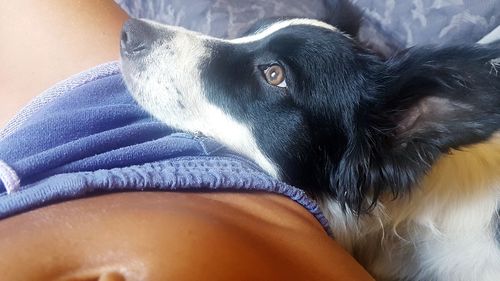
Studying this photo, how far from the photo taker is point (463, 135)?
82 cm

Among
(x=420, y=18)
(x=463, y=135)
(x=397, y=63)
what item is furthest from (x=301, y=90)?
(x=420, y=18)

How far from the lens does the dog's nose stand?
1.07 m

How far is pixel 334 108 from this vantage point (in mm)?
1004

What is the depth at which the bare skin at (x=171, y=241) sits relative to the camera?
490 millimetres

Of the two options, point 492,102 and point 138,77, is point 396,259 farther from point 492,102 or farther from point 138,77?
point 138,77

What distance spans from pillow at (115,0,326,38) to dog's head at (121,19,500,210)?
30 centimetres

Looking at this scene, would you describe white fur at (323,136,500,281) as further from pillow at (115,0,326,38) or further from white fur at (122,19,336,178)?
pillow at (115,0,326,38)

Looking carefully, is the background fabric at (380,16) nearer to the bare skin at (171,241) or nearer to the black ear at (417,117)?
the black ear at (417,117)

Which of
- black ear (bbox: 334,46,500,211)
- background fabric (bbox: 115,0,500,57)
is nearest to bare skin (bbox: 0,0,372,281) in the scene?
black ear (bbox: 334,46,500,211)

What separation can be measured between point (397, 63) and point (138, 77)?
19.4 inches

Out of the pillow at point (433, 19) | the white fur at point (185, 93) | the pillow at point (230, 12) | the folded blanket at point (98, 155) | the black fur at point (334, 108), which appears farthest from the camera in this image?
the pillow at point (230, 12)

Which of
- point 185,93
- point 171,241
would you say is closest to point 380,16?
point 185,93

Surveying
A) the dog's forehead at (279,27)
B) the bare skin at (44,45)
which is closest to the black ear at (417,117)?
the dog's forehead at (279,27)

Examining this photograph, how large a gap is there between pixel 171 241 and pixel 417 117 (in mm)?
547
